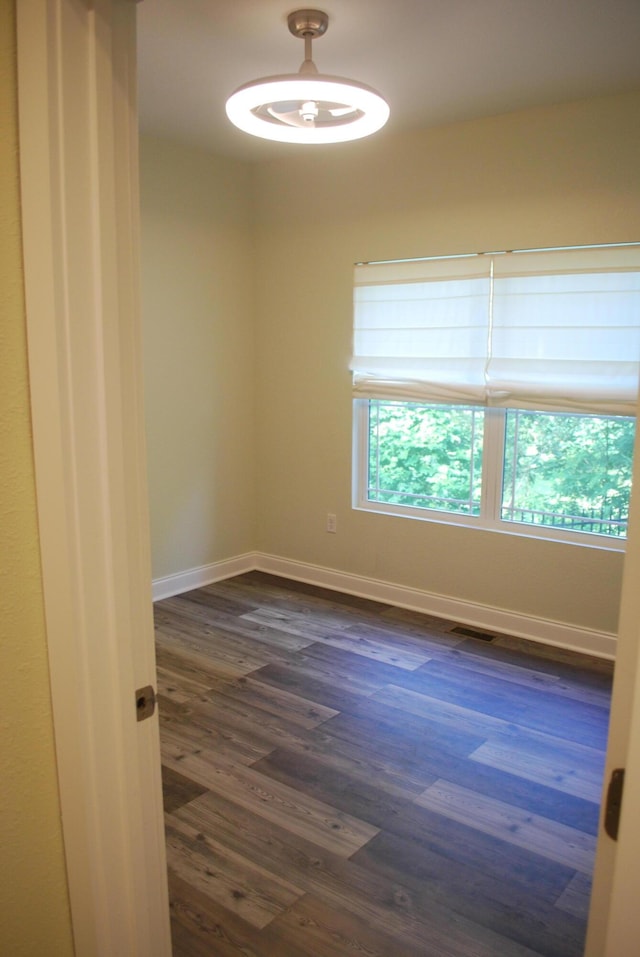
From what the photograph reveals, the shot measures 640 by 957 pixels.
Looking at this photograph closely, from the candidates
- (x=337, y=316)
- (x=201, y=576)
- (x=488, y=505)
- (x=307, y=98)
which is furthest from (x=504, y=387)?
(x=201, y=576)

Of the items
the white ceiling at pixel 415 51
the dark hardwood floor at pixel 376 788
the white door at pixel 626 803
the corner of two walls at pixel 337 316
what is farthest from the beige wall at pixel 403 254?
the white door at pixel 626 803

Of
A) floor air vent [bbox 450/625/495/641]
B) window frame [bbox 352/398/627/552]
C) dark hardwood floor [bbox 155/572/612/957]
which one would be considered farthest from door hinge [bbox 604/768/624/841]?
floor air vent [bbox 450/625/495/641]

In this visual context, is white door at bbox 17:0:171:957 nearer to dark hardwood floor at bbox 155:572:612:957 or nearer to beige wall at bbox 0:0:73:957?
beige wall at bbox 0:0:73:957

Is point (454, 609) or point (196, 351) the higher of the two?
point (196, 351)

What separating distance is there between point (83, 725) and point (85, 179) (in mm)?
750

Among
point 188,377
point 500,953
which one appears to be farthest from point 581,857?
point 188,377

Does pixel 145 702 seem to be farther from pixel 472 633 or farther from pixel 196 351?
pixel 196 351

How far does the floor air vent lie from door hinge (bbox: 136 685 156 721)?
300 cm

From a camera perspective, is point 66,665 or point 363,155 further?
point 363,155

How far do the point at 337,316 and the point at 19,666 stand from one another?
361 centimetres

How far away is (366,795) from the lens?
2537 mm

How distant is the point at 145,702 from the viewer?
44.4 inches

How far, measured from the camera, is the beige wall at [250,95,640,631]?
3.42 metres

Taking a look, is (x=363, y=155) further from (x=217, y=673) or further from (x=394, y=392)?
(x=217, y=673)
